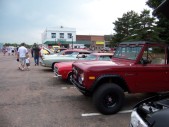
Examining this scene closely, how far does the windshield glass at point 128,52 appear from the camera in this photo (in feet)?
20.7

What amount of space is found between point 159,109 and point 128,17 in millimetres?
52779

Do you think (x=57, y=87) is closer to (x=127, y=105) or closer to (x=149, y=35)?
(x=127, y=105)

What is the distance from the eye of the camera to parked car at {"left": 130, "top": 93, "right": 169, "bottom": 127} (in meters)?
2.34

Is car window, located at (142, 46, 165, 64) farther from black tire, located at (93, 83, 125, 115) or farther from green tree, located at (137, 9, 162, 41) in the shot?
green tree, located at (137, 9, 162, 41)

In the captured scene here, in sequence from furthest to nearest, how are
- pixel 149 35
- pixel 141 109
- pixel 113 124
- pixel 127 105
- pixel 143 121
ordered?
pixel 149 35
pixel 127 105
pixel 113 124
pixel 141 109
pixel 143 121

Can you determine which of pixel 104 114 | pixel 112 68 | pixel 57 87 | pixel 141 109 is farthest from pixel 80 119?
pixel 57 87

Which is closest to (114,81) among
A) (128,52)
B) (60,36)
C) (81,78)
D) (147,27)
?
(81,78)

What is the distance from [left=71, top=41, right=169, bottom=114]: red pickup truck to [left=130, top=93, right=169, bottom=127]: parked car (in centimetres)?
250

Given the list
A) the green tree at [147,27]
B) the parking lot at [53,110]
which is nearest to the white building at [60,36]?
the green tree at [147,27]

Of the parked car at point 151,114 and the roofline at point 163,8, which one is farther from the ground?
the roofline at point 163,8

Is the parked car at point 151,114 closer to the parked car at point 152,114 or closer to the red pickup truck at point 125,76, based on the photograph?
the parked car at point 152,114

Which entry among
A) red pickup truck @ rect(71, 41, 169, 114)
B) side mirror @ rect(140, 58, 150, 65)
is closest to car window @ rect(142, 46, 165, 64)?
red pickup truck @ rect(71, 41, 169, 114)

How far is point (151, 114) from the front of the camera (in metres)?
2.56

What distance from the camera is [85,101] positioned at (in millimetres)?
6957
